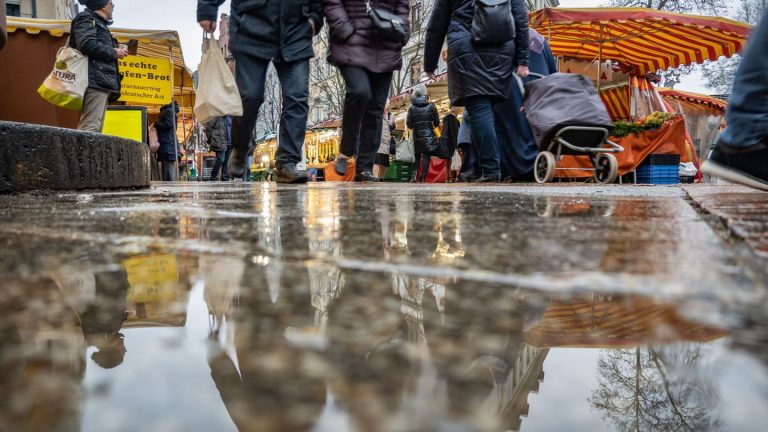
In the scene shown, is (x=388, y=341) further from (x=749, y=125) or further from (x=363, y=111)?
(x=363, y=111)

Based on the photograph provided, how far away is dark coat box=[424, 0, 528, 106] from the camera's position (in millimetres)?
4598

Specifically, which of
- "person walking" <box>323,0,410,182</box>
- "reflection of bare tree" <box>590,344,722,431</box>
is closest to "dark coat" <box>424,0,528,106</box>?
"person walking" <box>323,0,410,182</box>

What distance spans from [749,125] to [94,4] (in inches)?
216

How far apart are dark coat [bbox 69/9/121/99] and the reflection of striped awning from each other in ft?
19.3

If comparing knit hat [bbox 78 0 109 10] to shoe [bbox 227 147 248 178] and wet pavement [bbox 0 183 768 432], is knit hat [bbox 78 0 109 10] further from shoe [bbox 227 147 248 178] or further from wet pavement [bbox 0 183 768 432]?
wet pavement [bbox 0 183 768 432]

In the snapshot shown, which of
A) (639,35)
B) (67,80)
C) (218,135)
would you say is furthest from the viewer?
(218,135)

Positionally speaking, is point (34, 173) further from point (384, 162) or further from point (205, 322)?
point (384, 162)

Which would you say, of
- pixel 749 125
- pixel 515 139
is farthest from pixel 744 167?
pixel 515 139

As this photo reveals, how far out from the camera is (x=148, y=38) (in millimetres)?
10008

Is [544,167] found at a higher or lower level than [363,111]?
lower

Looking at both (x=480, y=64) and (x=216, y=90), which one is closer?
(x=216, y=90)

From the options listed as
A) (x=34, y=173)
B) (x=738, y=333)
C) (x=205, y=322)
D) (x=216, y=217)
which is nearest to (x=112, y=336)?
(x=205, y=322)

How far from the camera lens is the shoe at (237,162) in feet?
15.1

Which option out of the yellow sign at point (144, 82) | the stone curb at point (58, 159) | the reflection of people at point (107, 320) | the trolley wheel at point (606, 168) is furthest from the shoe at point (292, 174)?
the yellow sign at point (144, 82)
